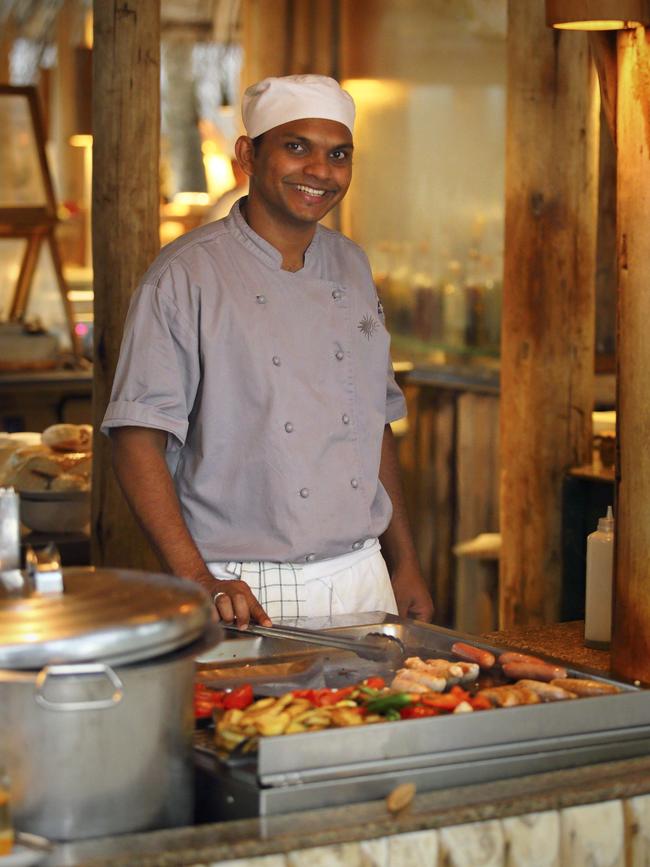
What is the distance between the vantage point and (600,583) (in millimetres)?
3184

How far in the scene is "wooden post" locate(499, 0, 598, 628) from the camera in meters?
4.82

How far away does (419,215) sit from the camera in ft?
28.7

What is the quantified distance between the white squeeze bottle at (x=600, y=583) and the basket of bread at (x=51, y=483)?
7.29ft

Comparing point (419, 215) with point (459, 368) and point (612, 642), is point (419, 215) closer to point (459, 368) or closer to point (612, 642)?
point (459, 368)

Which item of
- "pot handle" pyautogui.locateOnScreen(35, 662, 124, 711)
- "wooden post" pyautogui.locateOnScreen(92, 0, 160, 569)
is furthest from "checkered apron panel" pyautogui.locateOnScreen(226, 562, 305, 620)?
"wooden post" pyautogui.locateOnScreen(92, 0, 160, 569)

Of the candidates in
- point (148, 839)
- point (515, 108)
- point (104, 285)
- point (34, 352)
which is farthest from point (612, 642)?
point (34, 352)

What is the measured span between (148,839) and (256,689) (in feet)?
1.43

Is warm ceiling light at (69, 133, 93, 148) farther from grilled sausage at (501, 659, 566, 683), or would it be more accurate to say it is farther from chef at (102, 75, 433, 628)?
grilled sausage at (501, 659, 566, 683)

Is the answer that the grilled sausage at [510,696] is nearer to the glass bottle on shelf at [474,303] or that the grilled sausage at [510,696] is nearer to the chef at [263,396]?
the chef at [263,396]

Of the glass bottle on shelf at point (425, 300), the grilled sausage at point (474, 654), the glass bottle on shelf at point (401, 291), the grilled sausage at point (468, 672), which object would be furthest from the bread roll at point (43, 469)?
the glass bottle on shelf at point (401, 291)

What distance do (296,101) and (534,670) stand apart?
4.23 ft

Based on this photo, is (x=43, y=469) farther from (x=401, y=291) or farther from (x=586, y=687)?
(x=401, y=291)

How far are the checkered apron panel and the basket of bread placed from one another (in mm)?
2038

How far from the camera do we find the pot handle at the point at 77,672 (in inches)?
67.4
